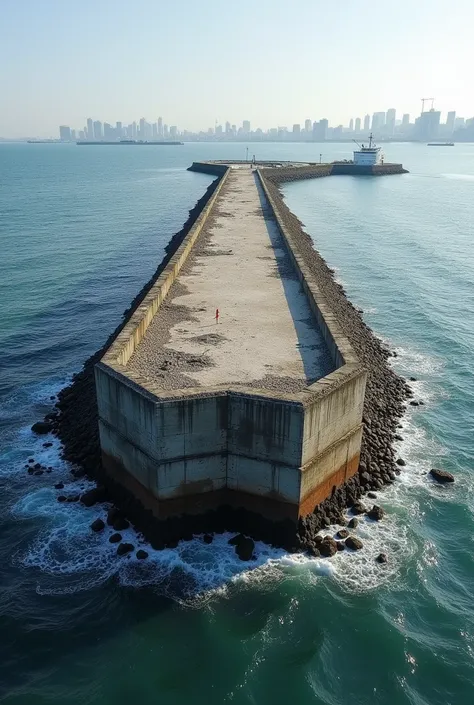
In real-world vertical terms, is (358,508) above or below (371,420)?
below

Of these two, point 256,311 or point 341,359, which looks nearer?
point 341,359

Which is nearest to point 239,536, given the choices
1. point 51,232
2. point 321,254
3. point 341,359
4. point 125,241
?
point 341,359

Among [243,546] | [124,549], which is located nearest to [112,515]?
[124,549]

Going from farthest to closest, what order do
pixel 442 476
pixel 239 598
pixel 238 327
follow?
pixel 238 327
pixel 442 476
pixel 239 598

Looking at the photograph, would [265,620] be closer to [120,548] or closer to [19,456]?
[120,548]

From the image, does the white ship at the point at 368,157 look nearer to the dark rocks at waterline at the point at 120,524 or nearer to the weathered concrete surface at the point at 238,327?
the weathered concrete surface at the point at 238,327

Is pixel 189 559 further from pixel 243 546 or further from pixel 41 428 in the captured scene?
pixel 41 428

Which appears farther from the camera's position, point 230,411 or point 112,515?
point 112,515
